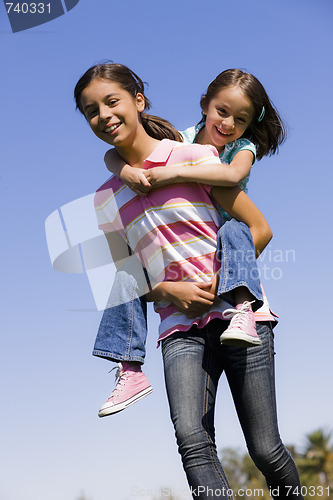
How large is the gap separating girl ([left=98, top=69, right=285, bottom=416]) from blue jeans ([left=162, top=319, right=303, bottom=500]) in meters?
0.18

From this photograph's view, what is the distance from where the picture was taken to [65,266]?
12.5 feet

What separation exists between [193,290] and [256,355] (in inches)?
17.7

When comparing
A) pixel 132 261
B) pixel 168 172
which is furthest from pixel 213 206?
pixel 132 261

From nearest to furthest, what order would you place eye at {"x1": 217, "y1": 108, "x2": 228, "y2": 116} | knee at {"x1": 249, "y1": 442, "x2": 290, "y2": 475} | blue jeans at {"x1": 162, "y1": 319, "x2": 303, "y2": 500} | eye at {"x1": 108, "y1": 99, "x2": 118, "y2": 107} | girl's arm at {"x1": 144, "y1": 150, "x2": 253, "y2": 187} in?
blue jeans at {"x1": 162, "y1": 319, "x2": 303, "y2": 500} → knee at {"x1": 249, "y1": 442, "x2": 290, "y2": 475} → girl's arm at {"x1": 144, "y1": 150, "x2": 253, "y2": 187} → eye at {"x1": 108, "y1": 99, "x2": 118, "y2": 107} → eye at {"x1": 217, "y1": 108, "x2": 228, "y2": 116}

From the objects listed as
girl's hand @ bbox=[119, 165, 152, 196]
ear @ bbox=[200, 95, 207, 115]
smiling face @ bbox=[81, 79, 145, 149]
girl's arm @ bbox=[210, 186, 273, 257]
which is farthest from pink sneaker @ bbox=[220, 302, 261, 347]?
ear @ bbox=[200, 95, 207, 115]

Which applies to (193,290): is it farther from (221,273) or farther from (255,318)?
(255,318)

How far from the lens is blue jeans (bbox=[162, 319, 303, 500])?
2.82m

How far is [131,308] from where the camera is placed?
324 cm

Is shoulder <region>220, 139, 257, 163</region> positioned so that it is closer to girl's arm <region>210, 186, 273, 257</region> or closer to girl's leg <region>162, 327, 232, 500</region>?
girl's arm <region>210, 186, 273, 257</region>

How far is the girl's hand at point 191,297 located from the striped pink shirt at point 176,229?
49 millimetres

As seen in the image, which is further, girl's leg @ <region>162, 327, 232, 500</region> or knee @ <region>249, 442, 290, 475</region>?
knee @ <region>249, 442, 290, 475</region>

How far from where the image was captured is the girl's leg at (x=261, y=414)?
2.94 metres

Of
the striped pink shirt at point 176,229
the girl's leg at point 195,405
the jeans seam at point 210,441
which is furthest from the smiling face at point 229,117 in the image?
the jeans seam at point 210,441

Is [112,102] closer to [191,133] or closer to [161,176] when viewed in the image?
[161,176]
